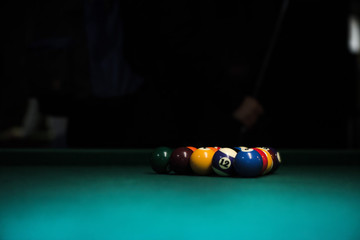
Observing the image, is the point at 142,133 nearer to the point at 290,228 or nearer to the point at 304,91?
the point at 304,91

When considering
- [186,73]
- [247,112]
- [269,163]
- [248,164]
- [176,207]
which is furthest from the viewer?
[186,73]

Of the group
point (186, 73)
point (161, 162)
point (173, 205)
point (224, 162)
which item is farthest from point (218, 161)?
point (186, 73)

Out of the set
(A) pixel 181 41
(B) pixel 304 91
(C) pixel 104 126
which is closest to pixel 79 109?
(C) pixel 104 126

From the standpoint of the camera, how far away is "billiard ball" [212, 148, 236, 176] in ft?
5.60

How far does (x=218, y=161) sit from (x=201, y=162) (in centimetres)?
9

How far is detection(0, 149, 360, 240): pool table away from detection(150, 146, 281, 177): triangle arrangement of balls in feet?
0.18

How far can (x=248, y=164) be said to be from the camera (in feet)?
5.41

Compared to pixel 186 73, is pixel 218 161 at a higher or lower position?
lower

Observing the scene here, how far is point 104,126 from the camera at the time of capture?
403 centimetres

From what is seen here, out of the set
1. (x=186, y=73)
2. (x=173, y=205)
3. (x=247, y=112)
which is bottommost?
(x=173, y=205)

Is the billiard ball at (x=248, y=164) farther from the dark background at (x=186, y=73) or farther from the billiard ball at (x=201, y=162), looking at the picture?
the dark background at (x=186, y=73)

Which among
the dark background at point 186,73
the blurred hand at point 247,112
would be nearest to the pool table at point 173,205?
the blurred hand at point 247,112

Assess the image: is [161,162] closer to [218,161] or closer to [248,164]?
[218,161]

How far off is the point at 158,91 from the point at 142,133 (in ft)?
1.35
